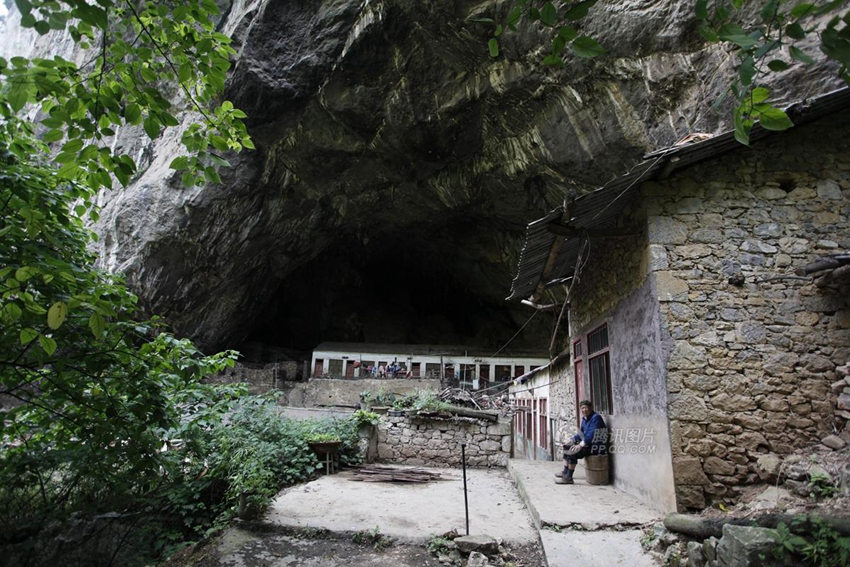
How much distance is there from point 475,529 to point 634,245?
3.80m

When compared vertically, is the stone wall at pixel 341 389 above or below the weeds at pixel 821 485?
above

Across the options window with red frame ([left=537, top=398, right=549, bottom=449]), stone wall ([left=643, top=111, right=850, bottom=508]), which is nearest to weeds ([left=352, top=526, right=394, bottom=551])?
stone wall ([left=643, top=111, right=850, bottom=508])

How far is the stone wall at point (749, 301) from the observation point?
4664 mm

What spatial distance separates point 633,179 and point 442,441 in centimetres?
803

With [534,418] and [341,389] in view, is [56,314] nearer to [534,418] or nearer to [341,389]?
[534,418]

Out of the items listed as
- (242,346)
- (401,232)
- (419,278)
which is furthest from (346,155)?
(242,346)

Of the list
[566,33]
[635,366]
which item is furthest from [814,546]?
[566,33]

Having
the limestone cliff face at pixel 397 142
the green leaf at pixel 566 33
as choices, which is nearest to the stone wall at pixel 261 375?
the limestone cliff face at pixel 397 142

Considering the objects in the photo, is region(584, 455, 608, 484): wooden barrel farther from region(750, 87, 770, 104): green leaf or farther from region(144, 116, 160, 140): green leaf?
region(144, 116, 160, 140): green leaf

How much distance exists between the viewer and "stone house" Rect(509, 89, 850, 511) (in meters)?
4.67

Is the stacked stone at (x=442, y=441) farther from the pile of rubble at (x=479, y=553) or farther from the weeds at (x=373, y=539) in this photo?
the pile of rubble at (x=479, y=553)

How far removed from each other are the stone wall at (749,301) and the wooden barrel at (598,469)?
197 cm

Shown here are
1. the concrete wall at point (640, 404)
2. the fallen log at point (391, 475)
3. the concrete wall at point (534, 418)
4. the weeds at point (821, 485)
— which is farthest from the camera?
the concrete wall at point (534, 418)

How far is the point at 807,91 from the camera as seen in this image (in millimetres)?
7332
